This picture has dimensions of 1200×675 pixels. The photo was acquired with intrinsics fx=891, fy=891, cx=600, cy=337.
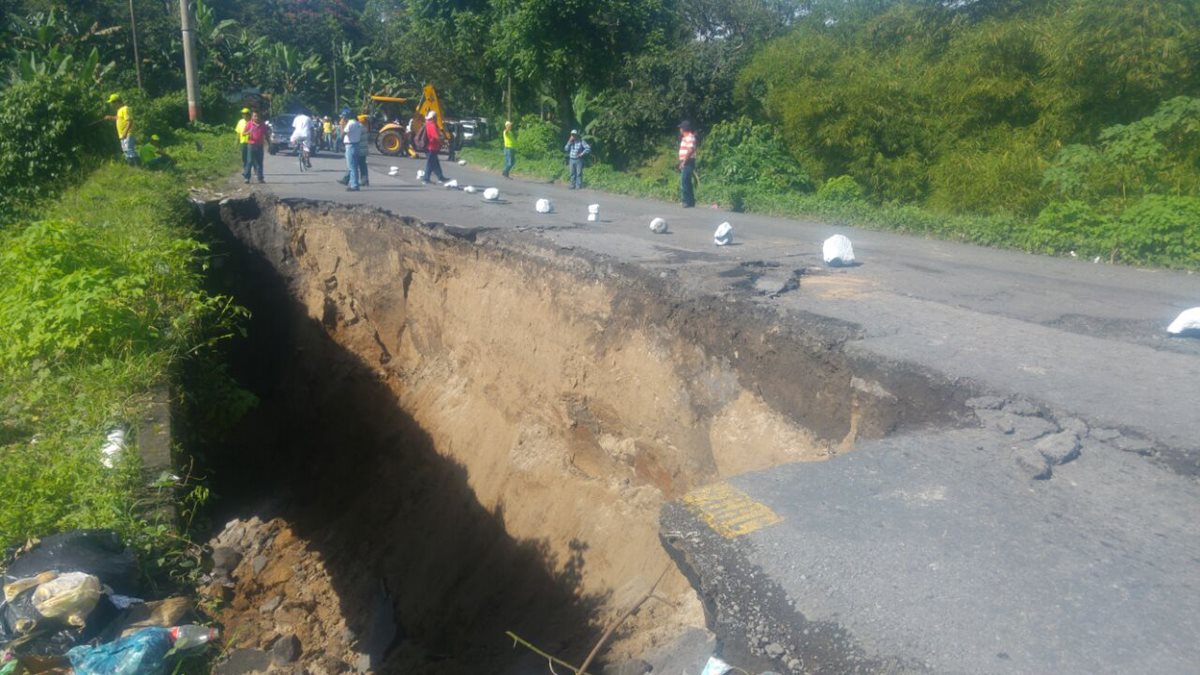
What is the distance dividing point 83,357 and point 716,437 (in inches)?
175

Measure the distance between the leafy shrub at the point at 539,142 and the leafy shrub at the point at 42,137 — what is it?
12.1 m

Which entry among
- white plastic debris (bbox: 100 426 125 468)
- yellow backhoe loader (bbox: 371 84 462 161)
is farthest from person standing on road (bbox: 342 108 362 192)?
yellow backhoe loader (bbox: 371 84 462 161)

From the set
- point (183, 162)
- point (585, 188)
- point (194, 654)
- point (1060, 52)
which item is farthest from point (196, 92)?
point (194, 654)

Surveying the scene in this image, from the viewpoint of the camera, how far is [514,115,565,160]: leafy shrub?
1015 inches

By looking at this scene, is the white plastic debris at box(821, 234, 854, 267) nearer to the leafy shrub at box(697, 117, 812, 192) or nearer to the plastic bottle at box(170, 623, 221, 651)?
the plastic bottle at box(170, 623, 221, 651)

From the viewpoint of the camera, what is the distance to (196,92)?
23859 mm

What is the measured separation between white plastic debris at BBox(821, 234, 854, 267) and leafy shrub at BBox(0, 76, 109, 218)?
39.0ft

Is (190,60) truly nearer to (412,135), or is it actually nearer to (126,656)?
(412,135)

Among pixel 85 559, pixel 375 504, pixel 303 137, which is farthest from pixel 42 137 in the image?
pixel 85 559

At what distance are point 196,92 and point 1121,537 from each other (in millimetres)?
25220

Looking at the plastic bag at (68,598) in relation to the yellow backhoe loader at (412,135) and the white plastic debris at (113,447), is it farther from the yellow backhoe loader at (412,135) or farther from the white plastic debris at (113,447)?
the yellow backhoe loader at (412,135)

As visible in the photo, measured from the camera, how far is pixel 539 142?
25.9 metres

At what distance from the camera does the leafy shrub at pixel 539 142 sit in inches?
1015

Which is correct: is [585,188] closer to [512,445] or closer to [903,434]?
[512,445]
